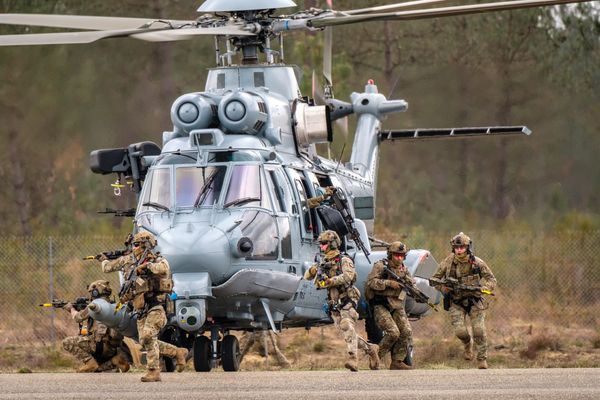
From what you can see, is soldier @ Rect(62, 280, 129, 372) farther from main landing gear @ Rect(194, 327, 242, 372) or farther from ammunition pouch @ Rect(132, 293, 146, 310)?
ammunition pouch @ Rect(132, 293, 146, 310)

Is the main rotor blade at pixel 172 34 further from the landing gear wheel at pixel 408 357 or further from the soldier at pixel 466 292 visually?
the landing gear wheel at pixel 408 357

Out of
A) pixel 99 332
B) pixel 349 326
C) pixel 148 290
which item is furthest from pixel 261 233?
pixel 99 332

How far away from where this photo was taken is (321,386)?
13.0 metres

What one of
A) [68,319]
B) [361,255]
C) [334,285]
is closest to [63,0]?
[68,319]

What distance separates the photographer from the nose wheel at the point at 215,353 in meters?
16.0

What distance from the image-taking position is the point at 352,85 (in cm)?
3156

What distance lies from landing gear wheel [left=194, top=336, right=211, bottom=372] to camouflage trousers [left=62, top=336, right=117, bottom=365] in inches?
49.9

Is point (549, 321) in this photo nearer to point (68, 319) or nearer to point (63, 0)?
point (68, 319)

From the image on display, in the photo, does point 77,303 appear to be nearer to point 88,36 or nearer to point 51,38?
point 51,38

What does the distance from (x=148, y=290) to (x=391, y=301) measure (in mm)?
3552

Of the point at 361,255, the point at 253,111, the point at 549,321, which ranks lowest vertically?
the point at 549,321

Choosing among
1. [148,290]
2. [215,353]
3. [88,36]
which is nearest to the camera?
[88,36]

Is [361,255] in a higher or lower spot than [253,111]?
lower

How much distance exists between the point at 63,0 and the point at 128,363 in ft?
47.2
